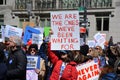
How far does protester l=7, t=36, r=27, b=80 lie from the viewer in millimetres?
7621

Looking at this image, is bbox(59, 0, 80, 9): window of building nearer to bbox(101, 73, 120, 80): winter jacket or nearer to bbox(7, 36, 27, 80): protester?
bbox(7, 36, 27, 80): protester

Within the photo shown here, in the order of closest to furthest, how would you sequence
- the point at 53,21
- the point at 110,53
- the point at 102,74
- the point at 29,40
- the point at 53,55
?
1. the point at 102,74
2. the point at 53,55
3. the point at 53,21
4. the point at 110,53
5. the point at 29,40

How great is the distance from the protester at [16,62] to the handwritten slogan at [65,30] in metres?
0.93

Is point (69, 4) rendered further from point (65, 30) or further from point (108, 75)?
point (108, 75)

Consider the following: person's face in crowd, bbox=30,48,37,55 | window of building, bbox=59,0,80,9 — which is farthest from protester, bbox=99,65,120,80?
window of building, bbox=59,0,80,9

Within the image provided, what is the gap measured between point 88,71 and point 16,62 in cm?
205

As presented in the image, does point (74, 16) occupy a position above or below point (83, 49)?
above

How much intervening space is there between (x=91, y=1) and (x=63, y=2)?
8.84 feet

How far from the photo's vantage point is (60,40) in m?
8.68

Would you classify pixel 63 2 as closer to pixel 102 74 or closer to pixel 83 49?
pixel 83 49

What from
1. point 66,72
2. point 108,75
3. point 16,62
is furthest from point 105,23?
point 108,75

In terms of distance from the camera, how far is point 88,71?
933 centimetres

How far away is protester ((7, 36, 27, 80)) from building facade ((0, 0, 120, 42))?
3527cm

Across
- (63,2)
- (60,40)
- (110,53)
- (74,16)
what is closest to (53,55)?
(60,40)
